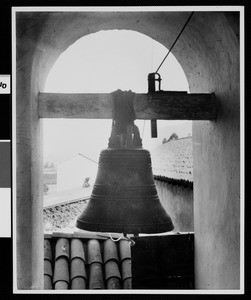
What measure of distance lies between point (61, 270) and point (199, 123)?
145cm

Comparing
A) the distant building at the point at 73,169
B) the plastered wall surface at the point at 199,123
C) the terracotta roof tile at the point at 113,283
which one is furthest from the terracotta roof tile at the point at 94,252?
the distant building at the point at 73,169

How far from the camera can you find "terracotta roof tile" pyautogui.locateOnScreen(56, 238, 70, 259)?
3.03 metres

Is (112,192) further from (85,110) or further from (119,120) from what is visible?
(85,110)

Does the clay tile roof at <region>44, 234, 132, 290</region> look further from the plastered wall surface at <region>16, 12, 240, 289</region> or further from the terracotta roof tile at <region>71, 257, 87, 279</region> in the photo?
the plastered wall surface at <region>16, 12, 240, 289</region>

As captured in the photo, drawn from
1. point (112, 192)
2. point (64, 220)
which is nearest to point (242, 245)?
point (112, 192)

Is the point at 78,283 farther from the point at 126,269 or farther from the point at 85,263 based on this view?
the point at 126,269

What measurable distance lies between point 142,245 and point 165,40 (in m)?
1.20

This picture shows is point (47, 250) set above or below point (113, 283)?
above

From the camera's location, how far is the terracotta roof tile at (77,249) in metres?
3.00

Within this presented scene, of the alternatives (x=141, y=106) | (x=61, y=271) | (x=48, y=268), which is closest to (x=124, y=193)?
(x=141, y=106)

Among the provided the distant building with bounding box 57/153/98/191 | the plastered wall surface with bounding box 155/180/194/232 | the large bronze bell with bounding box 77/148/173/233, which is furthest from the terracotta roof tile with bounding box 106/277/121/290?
the distant building with bounding box 57/153/98/191

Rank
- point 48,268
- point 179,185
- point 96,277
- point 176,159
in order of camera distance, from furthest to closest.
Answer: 1. point 176,159
2. point 179,185
3. point 48,268
4. point 96,277

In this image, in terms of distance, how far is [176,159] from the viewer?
4414 millimetres

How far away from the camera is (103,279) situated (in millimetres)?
2787
